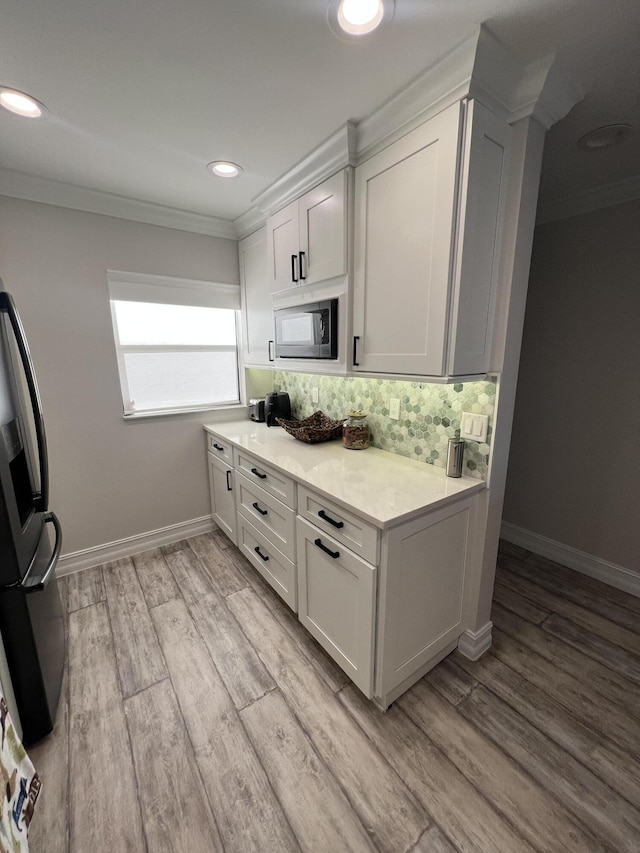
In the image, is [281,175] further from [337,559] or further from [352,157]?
[337,559]

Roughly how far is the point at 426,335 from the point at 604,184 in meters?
1.76

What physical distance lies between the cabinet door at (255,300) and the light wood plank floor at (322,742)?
1837 mm

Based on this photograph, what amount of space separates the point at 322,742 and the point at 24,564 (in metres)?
1.34

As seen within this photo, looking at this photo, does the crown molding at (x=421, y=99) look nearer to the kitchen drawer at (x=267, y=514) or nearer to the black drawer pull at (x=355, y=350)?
the black drawer pull at (x=355, y=350)

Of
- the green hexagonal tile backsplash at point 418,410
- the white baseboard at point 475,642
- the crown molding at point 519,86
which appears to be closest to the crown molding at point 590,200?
the crown molding at point 519,86

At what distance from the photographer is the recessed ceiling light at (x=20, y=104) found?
1.33 meters

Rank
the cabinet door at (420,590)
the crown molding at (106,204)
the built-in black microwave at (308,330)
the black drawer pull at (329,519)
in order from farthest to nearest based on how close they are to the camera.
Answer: the crown molding at (106,204), the built-in black microwave at (308,330), the black drawer pull at (329,519), the cabinet door at (420,590)

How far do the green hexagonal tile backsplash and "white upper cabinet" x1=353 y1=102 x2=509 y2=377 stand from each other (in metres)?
0.21

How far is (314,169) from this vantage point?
1784 millimetres

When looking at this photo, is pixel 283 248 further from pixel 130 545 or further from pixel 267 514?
pixel 130 545

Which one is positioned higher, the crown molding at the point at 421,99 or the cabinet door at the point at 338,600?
the crown molding at the point at 421,99

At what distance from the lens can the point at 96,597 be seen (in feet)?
7.30

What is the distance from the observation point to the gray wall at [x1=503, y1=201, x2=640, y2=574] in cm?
215

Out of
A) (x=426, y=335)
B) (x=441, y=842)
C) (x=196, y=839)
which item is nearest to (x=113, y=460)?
(x=196, y=839)
